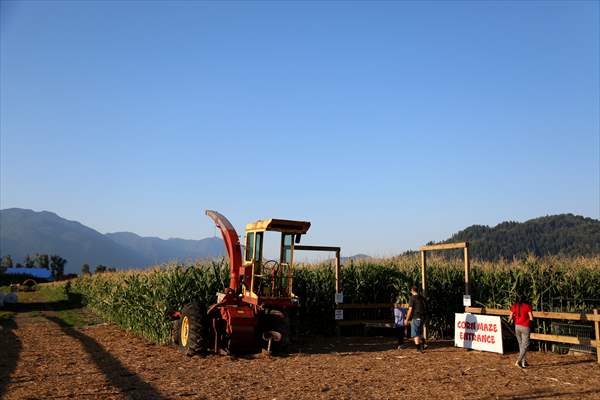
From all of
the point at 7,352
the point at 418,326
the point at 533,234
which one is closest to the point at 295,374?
the point at 418,326

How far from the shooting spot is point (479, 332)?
1331 centimetres

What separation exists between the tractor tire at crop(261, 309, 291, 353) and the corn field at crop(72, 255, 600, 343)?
3.49m

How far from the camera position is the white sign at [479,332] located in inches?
504

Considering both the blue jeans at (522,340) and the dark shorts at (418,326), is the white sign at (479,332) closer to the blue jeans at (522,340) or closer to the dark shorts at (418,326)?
the dark shorts at (418,326)

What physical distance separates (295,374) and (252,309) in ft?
9.10

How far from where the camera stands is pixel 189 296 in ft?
51.7

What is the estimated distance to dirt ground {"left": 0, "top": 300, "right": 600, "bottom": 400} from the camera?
8586 millimetres

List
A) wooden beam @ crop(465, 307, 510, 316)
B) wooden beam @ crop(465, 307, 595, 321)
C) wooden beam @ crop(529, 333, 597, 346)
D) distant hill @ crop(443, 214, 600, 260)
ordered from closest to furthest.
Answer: wooden beam @ crop(465, 307, 595, 321) < wooden beam @ crop(529, 333, 597, 346) < wooden beam @ crop(465, 307, 510, 316) < distant hill @ crop(443, 214, 600, 260)

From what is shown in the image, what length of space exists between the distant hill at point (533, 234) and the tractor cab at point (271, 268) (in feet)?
212

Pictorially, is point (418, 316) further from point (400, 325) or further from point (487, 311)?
point (487, 311)

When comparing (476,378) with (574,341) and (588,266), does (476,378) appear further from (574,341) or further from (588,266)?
(588,266)

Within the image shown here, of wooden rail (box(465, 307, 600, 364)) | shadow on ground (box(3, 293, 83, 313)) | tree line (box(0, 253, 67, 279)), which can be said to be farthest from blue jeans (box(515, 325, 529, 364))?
tree line (box(0, 253, 67, 279))

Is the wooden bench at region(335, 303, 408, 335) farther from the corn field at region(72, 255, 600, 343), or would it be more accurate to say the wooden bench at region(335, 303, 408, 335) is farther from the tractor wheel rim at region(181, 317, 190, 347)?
the tractor wheel rim at region(181, 317, 190, 347)

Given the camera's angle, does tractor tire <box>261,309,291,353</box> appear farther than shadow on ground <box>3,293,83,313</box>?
No
